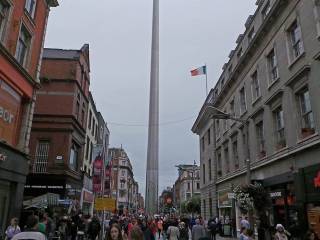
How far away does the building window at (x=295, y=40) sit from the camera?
60.3ft

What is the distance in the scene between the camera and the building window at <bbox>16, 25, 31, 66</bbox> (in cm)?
1927

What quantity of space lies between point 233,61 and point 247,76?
4921mm

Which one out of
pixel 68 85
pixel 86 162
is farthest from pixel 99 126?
pixel 68 85

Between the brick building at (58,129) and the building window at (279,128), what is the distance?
17016mm

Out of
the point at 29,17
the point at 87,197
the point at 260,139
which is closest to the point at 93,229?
the point at 29,17

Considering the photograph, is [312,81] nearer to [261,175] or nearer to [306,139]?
[306,139]

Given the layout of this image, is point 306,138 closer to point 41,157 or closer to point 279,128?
point 279,128

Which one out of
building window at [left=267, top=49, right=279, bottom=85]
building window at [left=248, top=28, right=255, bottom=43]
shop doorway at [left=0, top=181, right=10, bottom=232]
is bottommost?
shop doorway at [left=0, top=181, right=10, bottom=232]

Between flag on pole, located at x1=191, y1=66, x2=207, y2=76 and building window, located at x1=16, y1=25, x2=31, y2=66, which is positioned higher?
flag on pole, located at x1=191, y1=66, x2=207, y2=76

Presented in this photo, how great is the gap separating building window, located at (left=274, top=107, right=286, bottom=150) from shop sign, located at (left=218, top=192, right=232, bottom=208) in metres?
11.1

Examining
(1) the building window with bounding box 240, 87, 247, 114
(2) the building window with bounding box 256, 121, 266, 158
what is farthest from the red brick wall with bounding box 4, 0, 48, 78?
(1) the building window with bounding box 240, 87, 247, 114

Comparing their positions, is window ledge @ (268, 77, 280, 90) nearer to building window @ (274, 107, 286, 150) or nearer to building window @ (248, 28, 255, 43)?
building window @ (274, 107, 286, 150)

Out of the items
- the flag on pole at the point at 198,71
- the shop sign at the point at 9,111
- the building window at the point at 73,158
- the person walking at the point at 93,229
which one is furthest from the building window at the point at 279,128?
the flag on pole at the point at 198,71

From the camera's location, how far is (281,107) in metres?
20.5
